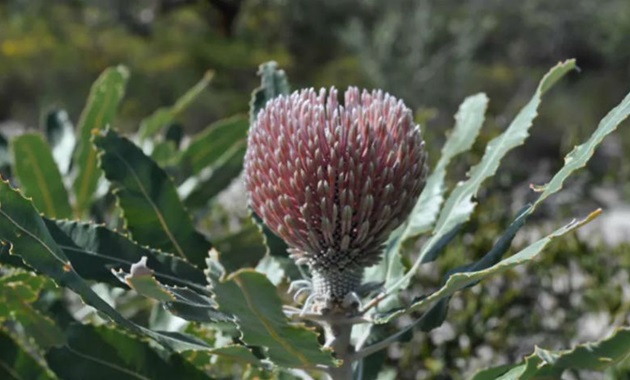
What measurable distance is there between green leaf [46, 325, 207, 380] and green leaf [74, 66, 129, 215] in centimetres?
83

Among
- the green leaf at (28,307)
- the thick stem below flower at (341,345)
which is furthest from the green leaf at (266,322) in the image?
the green leaf at (28,307)

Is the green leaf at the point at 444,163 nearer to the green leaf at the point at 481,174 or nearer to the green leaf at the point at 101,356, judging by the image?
the green leaf at the point at 481,174

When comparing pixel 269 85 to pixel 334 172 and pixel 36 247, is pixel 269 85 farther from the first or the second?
pixel 36 247

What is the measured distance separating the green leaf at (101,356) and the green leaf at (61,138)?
109cm

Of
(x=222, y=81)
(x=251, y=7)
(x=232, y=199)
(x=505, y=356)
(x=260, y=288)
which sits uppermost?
(x=251, y=7)

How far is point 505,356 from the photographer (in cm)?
263

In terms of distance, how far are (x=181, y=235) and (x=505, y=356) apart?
1487 millimetres

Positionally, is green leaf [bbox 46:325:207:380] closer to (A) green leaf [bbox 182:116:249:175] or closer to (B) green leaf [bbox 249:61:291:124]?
(B) green leaf [bbox 249:61:291:124]

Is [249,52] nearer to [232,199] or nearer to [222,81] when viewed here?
[222,81]

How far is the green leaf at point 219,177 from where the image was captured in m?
2.04

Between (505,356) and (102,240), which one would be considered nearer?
(102,240)

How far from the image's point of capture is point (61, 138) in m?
2.35

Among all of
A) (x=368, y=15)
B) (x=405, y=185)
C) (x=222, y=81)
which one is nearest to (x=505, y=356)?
(x=405, y=185)

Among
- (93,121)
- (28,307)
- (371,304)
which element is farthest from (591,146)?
(93,121)
